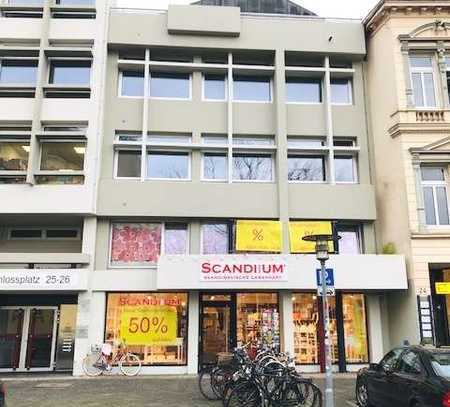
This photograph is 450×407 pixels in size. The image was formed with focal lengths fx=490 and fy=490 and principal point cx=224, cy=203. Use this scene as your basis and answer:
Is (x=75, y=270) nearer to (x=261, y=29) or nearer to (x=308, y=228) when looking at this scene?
(x=308, y=228)

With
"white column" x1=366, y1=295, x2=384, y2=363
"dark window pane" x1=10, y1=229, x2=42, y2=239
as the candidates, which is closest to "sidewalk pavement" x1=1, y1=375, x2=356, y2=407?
"white column" x1=366, y1=295, x2=384, y2=363

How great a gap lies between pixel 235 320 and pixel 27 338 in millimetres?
7193

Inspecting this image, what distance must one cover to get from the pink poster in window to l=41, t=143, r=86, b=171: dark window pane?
2.56 m

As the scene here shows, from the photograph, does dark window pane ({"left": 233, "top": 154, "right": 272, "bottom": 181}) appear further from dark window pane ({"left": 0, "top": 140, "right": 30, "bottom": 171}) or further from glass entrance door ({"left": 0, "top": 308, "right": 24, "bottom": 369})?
glass entrance door ({"left": 0, "top": 308, "right": 24, "bottom": 369})

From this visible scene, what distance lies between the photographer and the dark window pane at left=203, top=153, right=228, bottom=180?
58.8ft

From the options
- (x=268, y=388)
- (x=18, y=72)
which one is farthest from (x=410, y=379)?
(x=18, y=72)

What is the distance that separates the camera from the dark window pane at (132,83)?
18359 millimetres

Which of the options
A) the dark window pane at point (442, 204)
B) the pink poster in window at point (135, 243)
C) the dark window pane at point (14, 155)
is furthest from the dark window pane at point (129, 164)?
the dark window pane at point (442, 204)

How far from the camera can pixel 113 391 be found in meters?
12.6

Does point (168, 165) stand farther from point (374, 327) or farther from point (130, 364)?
point (374, 327)

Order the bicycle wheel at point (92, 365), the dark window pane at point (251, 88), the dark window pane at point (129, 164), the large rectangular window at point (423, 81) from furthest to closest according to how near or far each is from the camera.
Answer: the dark window pane at point (251, 88)
the dark window pane at point (129, 164)
the large rectangular window at point (423, 81)
the bicycle wheel at point (92, 365)

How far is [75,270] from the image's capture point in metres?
15.7

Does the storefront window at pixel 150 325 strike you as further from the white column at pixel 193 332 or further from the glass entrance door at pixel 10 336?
the glass entrance door at pixel 10 336

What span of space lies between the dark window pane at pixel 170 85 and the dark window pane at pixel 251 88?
1.89 meters
